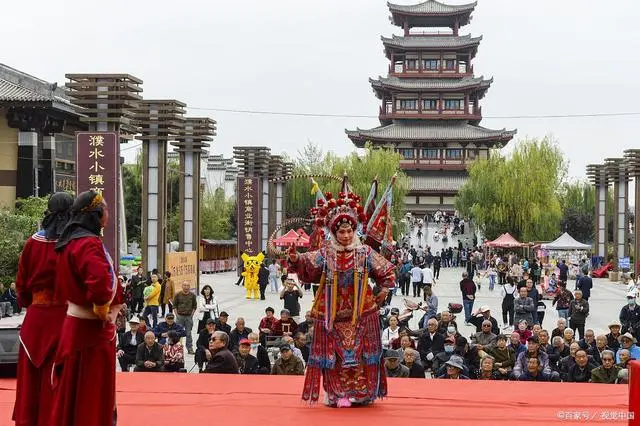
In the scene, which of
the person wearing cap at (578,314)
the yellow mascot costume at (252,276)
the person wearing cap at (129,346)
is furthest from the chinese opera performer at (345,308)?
the yellow mascot costume at (252,276)

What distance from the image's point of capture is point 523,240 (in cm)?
4653

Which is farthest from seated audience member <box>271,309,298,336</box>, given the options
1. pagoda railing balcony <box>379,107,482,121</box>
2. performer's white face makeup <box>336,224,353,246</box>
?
pagoda railing balcony <box>379,107,482,121</box>

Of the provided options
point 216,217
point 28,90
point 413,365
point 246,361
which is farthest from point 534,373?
point 216,217

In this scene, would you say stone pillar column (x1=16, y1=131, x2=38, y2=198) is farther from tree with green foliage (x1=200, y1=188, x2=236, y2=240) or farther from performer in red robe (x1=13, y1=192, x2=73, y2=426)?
performer in red robe (x1=13, y1=192, x2=73, y2=426)

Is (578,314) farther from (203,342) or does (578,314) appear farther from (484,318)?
(203,342)

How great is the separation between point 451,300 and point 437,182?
125ft

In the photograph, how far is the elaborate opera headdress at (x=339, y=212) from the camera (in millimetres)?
7227

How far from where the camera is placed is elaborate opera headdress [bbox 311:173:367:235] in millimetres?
7227

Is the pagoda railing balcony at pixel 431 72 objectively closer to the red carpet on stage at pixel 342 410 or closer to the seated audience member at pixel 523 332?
the seated audience member at pixel 523 332

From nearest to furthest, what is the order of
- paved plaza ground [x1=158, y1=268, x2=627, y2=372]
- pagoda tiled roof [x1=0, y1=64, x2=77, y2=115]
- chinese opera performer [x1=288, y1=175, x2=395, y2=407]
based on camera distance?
chinese opera performer [x1=288, y1=175, x2=395, y2=407] < paved plaza ground [x1=158, y1=268, x2=627, y2=372] < pagoda tiled roof [x1=0, y1=64, x2=77, y2=115]

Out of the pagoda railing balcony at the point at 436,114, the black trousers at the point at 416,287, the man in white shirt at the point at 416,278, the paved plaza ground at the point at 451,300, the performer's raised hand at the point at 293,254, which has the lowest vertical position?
the paved plaza ground at the point at 451,300

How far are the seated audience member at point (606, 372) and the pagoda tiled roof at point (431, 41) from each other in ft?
182

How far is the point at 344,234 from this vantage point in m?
7.22

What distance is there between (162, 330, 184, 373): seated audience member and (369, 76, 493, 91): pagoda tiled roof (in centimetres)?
5424
